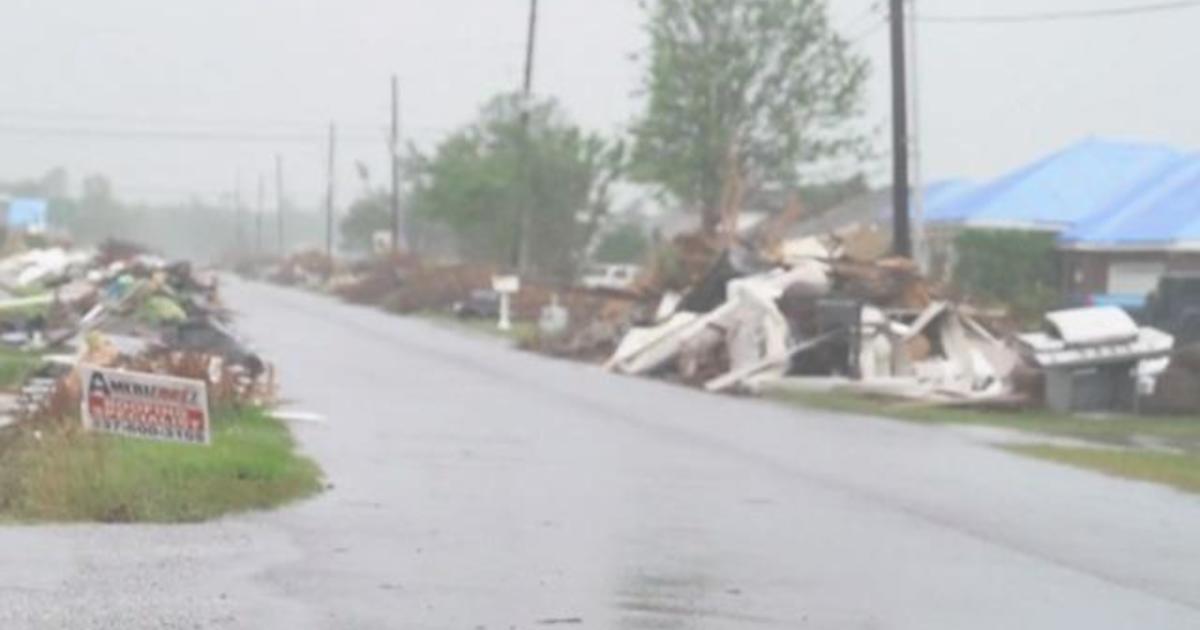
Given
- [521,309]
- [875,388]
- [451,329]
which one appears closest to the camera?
[875,388]

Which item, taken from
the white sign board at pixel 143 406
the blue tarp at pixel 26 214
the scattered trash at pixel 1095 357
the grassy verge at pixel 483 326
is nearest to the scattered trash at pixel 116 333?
the white sign board at pixel 143 406

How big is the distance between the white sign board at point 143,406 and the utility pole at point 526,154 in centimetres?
5818

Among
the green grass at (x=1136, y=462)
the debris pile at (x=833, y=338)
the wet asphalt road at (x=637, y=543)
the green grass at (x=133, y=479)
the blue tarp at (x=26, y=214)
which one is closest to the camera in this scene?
the wet asphalt road at (x=637, y=543)

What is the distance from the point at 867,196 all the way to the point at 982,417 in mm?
49365

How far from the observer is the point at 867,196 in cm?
7850

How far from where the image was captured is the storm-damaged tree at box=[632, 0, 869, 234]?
61469 millimetres

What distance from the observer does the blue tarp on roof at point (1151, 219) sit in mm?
50562

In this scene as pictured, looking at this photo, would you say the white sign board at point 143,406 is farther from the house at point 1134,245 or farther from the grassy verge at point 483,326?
the house at point 1134,245

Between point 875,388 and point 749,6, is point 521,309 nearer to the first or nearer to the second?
point 749,6

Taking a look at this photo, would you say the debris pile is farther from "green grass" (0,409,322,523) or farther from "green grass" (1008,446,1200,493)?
"green grass" (0,409,322,523)

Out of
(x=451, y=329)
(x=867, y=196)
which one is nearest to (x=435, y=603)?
(x=451, y=329)

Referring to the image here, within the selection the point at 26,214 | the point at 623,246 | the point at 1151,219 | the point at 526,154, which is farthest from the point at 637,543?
the point at 26,214

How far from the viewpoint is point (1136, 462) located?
22609mm

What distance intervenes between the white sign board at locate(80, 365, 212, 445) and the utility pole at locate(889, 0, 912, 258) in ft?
79.3
